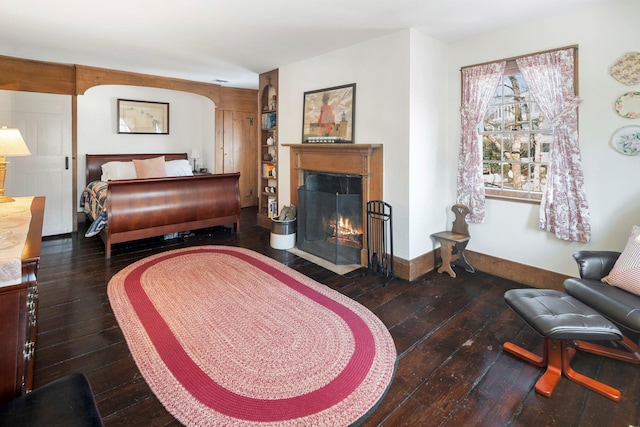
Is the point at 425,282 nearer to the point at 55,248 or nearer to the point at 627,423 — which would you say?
the point at 627,423

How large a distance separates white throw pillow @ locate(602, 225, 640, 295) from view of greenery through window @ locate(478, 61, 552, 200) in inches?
42.2

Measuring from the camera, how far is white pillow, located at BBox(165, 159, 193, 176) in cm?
620

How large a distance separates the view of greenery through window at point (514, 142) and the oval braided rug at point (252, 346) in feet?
6.83

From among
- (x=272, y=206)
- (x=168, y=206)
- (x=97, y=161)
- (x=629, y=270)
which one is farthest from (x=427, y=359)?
(x=97, y=161)

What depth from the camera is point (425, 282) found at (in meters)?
3.52

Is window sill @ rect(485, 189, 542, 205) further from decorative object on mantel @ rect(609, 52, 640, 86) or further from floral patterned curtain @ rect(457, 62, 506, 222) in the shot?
decorative object on mantel @ rect(609, 52, 640, 86)

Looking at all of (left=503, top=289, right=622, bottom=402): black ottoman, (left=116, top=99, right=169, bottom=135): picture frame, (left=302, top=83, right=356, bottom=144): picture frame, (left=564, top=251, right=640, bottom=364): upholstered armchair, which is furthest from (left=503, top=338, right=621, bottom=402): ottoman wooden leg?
(left=116, top=99, right=169, bottom=135): picture frame

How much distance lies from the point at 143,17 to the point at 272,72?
2210 mm

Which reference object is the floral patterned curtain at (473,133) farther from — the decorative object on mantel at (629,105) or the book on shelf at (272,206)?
the book on shelf at (272,206)

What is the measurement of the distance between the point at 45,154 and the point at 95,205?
1.21 m

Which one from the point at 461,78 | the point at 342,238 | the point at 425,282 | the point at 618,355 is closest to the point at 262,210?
the point at 342,238

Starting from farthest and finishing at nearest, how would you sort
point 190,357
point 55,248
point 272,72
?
point 272,72 → point 55,248 → point 190,357

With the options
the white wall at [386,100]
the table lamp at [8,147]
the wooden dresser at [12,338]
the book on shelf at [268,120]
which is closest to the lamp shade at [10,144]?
the table lamp at [8,147]

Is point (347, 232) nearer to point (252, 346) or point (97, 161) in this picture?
point (252, 346)
